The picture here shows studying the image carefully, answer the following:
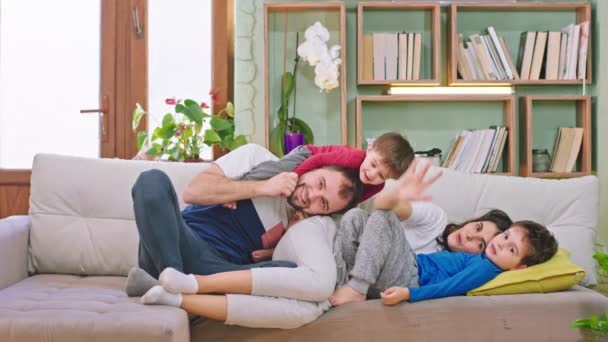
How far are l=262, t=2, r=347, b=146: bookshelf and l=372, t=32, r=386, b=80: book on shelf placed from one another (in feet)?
0.64

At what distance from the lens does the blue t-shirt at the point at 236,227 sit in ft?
7.98

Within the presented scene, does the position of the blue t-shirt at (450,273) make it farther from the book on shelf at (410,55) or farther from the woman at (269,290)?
the book on shelf at (410,55)

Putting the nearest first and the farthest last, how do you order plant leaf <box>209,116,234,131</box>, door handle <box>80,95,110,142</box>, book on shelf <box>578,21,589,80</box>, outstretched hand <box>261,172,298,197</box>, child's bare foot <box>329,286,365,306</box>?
child's bare foot <box>329,286,365,306</box>, outstretched hand <box>261,172,298,197</box>, book on shelf <box>578,21,589,80</box>, plant leaf <box>209,116,234,131</box>, door handle <box>80,95,110,142</box>

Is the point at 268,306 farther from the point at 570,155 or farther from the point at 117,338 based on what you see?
the point at 570,155

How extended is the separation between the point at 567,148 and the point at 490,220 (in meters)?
1.48

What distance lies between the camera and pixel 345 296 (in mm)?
2252

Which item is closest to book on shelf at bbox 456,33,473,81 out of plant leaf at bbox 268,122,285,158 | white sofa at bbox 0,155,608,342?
plant leaf at bbox 268,122,285,158

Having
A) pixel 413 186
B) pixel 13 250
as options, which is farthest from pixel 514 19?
pixel 13 250

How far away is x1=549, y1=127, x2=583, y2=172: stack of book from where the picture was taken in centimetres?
380

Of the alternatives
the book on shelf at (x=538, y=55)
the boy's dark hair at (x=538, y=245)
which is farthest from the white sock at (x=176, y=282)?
the book on shelf at (x=538, y=55)

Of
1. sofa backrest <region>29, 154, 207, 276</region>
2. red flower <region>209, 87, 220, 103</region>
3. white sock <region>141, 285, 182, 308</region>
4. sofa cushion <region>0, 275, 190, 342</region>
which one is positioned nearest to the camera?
sofa cushion <region>0, 275, 190, 342</region>

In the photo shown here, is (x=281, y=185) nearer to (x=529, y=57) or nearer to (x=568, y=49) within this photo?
(x=529, y=57)

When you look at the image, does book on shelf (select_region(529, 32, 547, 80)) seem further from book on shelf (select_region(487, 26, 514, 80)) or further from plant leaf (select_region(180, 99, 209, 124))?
plant leaf (select_region(180, 99, 209, 124))

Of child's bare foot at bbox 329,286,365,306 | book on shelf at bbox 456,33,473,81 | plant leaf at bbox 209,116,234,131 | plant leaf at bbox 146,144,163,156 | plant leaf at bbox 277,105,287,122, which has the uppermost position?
book on shelf at bbox 456,33,473,81
